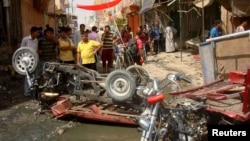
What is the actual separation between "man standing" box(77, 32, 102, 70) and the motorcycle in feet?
16.5

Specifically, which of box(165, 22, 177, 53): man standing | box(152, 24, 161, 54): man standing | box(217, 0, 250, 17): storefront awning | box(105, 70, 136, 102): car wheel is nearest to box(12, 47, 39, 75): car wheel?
box(105, 70, 136, 102): car wheel

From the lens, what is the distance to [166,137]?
477 centimetres

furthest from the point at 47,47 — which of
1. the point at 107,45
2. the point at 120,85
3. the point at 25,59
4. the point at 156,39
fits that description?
the point at 156,39

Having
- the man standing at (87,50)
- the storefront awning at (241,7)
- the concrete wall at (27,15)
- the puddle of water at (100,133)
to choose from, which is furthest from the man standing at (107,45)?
the concrete wall at (27,15)

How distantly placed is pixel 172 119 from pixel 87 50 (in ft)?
17.5

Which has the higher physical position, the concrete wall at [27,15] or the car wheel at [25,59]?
the concrete wall at [27,15]

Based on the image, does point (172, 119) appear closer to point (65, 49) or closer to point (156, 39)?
point (65, 49)

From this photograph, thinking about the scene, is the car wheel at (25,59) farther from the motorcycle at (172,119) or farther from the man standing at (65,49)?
the motorcycle at (172,119)

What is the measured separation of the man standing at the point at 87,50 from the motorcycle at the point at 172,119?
16.5ft

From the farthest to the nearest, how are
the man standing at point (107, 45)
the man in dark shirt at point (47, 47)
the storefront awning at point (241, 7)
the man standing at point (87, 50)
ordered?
1. the man standing at point (107, 45)
2. the storefront awning at point (241, 7)
3. the man standing at point (87, 50)
4. the man in dark shirt at point (47, 47)

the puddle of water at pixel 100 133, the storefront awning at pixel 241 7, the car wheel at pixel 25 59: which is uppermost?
the storefront awning at pixel 241 7

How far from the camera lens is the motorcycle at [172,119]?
4.59 metres

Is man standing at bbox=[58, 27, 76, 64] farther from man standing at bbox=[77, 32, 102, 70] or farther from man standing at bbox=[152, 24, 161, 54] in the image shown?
man standing at bbox=[152, 24, 161, 54]

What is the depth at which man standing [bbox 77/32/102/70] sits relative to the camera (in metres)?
9.73
